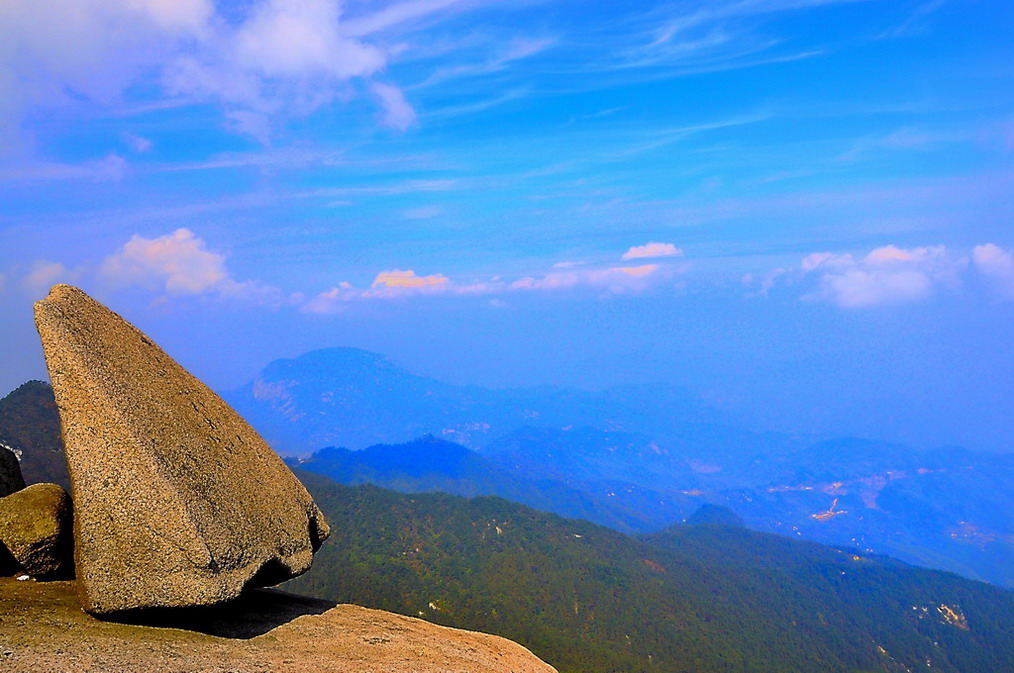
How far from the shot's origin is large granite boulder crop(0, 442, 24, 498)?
18.3 metres

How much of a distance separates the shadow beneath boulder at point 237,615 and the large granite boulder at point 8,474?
722 cm

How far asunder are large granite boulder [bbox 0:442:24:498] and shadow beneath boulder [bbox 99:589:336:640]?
722 cm

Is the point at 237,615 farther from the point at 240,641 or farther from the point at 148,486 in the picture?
the point at 148,486

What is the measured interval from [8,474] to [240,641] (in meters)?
9.62

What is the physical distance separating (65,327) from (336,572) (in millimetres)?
172250

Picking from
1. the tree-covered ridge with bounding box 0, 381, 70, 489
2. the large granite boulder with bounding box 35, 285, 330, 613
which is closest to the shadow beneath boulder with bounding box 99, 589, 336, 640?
the large granite boulder with bounding box 35, 285, 330, 613

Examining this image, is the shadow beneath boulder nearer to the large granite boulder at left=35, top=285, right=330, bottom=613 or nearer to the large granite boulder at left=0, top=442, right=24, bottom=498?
the large granite boulder at left=35, top=285, right=330, bottom=613

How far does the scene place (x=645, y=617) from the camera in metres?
186

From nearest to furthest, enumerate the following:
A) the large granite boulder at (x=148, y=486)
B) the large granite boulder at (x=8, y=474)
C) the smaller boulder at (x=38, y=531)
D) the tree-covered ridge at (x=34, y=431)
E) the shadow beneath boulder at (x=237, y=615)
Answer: the large granite boulder at (x=148, y=486) → the shadow beneath boulder at (x=237, y=615) → the smaller boulder at (x=38, y=531) → the large granite boulder at (x=8, y=474) → the tree-covered ridge at (x=34, y=431)

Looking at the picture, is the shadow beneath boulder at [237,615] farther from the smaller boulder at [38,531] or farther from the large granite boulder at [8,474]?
the large granite boulder at [8,474]

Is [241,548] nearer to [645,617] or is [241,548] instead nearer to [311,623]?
[311,623]

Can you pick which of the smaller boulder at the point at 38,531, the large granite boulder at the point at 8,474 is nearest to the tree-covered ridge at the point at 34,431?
the large granite boulder at the point at 8,474

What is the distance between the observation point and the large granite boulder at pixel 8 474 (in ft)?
60.1

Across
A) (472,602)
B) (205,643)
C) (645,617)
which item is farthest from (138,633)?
(645,617)
